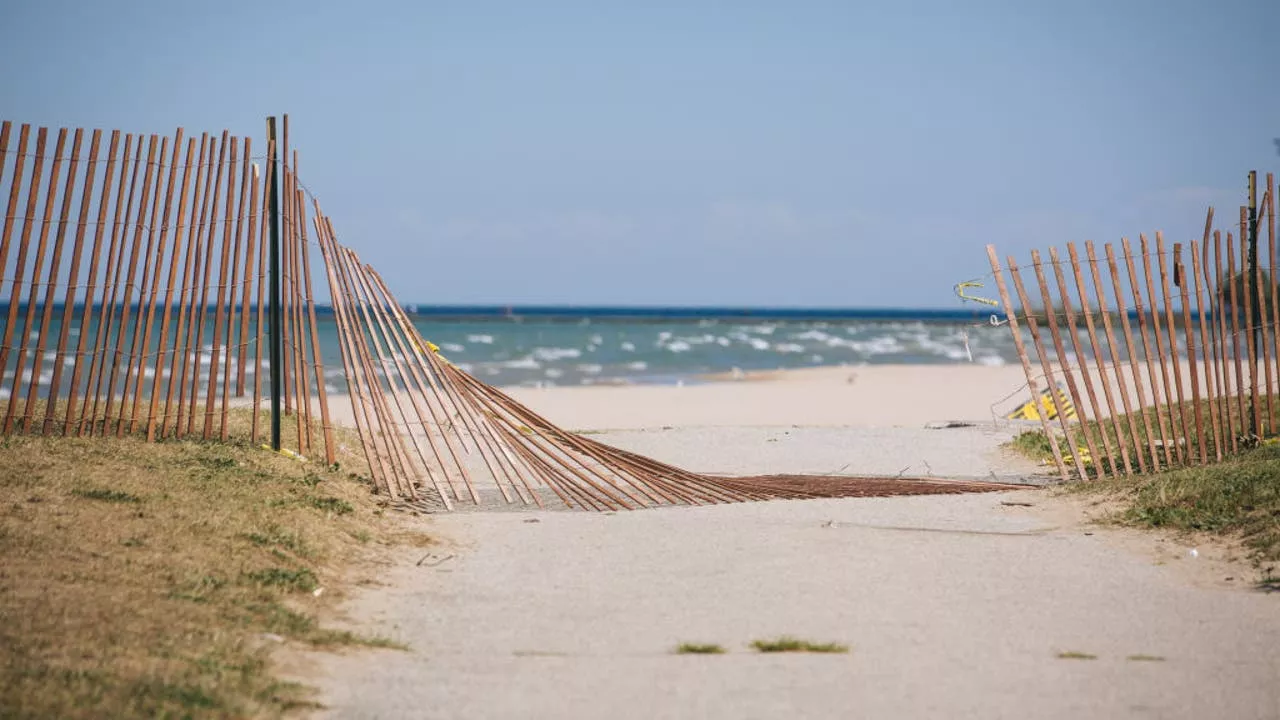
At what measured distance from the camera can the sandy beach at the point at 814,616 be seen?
3619 mm

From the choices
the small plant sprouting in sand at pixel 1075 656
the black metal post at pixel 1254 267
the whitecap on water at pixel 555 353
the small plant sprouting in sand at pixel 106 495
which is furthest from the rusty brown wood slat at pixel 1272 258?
the whitecap on water at pixel 555 353

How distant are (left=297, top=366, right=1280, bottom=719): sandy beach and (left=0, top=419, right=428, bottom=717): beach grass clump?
0.24 meters

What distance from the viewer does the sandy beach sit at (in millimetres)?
3619

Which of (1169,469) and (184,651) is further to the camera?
(1169,469)

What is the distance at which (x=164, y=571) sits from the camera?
177 inches

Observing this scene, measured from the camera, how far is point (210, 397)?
740cm

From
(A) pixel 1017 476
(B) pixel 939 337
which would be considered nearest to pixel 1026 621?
(A) pixel 1017 476

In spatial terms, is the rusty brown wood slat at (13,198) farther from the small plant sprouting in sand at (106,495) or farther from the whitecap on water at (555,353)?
the whitecap on water at (555,353)

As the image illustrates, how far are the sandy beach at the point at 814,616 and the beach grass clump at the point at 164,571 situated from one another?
0.79 ft

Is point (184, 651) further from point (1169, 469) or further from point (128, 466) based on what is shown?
point (1169, 469)

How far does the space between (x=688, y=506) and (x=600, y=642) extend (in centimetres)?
296

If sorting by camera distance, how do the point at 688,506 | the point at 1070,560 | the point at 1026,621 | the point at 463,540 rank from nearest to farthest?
1. the point at 1026,621
2. the point at 1070,560
3. the point at 463,540
4. the point at 688,506

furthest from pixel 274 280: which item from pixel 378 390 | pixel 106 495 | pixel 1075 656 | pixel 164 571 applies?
pixel 1075 656

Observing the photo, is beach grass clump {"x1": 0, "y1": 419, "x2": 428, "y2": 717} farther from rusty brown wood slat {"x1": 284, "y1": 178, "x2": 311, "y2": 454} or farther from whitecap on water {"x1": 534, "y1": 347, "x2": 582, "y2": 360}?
whitecap on water {"x1": 534, "y1": 347, "x2": 582, "y2": 360}
